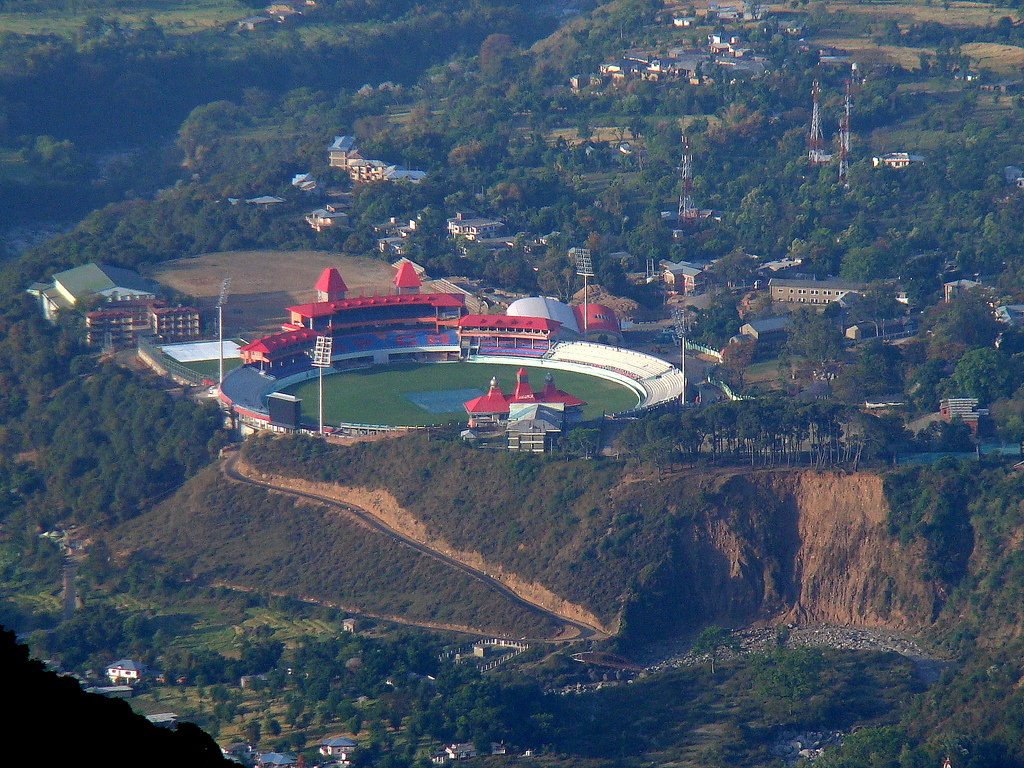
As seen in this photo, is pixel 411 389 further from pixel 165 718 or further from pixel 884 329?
pixel 165 718

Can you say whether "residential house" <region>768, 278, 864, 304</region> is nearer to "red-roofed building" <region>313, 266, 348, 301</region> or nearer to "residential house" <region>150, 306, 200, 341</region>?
"red-roofed building" <region>313, 266, 348, 301</region>

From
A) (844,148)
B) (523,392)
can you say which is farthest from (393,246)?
(844,148)

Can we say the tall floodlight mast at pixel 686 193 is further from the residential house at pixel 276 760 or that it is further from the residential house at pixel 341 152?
the residential house at pixel 276 760

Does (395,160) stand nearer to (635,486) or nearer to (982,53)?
(982,53)

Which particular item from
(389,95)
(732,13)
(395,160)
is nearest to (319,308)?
(395,160)

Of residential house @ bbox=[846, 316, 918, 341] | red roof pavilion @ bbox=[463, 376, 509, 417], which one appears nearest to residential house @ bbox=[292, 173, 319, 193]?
residential house @ bbox=[846, 316, 918, 341]
